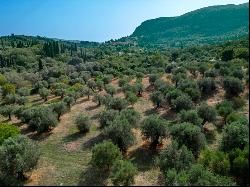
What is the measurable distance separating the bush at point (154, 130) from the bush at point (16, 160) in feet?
43.0

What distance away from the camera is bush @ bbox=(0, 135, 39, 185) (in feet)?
94.9

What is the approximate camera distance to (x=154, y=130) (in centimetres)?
3775

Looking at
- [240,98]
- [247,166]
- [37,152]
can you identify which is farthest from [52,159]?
[240,98]

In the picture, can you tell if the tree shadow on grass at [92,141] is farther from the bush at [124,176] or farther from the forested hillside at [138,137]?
the bush at [124,176]

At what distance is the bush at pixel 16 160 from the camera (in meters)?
28.9

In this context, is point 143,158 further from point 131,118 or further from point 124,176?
point 124,176

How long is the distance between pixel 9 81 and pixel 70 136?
189 ft

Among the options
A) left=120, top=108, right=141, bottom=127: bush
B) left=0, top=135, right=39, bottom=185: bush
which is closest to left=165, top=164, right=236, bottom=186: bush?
left=0, top=135, right=39, bottom=185: bush

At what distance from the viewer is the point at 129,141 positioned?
3684cm

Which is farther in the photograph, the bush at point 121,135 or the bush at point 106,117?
the bush at point 106,117

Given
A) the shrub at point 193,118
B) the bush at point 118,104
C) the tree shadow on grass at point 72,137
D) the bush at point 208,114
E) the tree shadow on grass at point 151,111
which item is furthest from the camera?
the tree shadow on grass at point 151,111

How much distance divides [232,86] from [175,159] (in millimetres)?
27988

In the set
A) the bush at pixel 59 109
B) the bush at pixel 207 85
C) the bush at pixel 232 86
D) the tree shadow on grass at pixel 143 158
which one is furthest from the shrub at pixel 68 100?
the bush at pixel 232 86

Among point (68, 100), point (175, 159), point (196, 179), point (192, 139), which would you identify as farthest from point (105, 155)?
point (68, 100)
